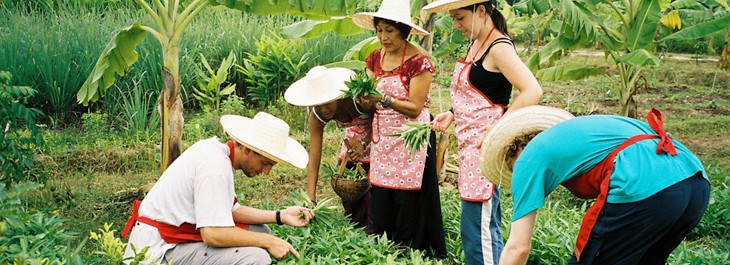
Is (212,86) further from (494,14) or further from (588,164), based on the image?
(588,164)

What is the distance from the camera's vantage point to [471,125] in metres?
4.19

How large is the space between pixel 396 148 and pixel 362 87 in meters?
0.45

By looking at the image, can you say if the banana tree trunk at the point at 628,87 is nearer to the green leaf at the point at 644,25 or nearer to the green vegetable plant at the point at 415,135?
the green leaf at the point at 644,25

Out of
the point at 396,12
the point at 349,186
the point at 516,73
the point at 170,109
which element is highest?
the point at 396,12

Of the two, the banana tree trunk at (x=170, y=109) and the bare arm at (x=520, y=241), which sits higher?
the bare arm at (x=520, y=241)

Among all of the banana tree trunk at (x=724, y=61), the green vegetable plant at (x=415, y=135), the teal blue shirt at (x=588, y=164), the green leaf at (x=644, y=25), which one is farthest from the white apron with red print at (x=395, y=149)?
the banana tree trunk at (x=724, y=61)

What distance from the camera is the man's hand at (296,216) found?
4129mm

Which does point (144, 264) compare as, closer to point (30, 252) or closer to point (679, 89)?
point (30, 252)

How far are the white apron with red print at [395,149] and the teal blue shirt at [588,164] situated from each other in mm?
1709

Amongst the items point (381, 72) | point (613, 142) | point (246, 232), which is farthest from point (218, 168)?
point (613, 142)

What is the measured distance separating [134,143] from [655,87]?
8.31 metres

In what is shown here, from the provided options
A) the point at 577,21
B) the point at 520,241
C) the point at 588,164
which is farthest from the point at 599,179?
the point at 577,21

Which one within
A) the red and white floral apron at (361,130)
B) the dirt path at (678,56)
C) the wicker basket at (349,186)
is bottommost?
the dirt path at (678,56)

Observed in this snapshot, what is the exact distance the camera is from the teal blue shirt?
2904 millimetres
